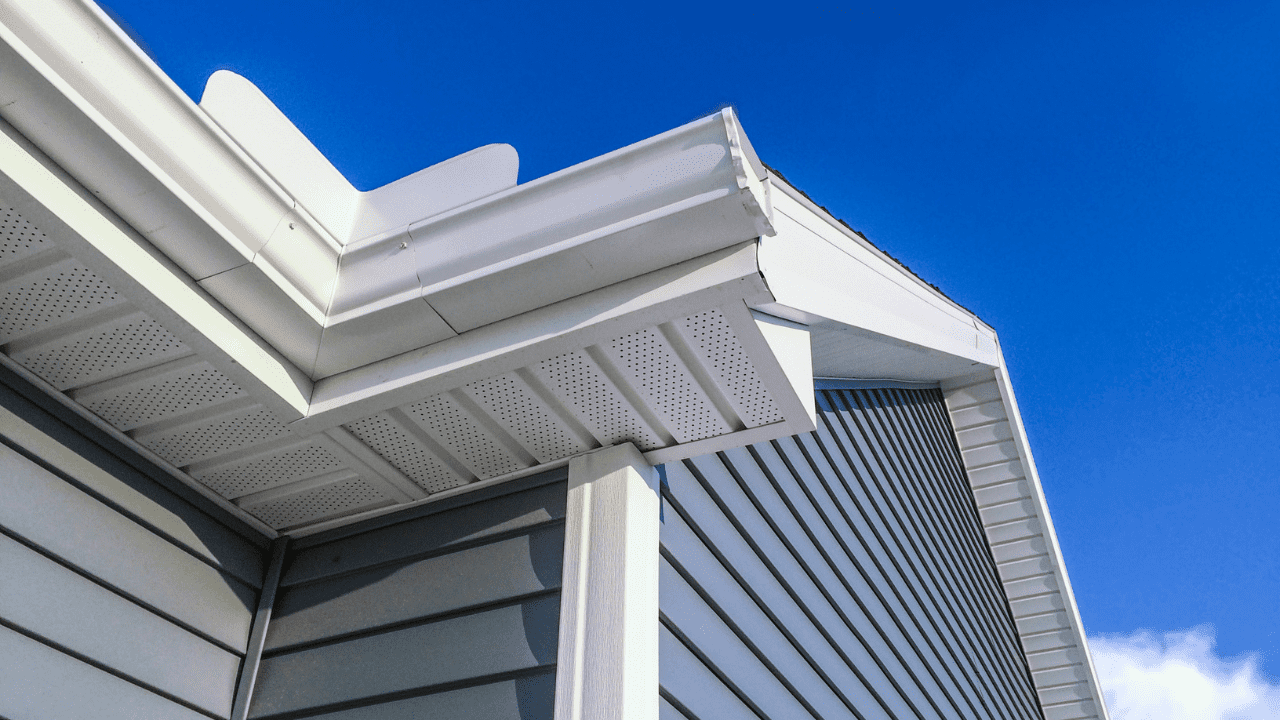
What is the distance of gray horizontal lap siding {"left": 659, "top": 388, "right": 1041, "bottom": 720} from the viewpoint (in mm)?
2658

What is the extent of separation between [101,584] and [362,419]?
2.37 feet

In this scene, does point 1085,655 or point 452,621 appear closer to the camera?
point 452,621

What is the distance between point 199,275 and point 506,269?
672 millimetres

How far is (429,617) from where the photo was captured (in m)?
2.47

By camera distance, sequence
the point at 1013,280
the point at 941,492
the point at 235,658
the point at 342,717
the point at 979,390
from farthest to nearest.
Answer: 1. the point at 1013,280
2. the point at 979,390
3. the point at 941,492
4. the point at 235,658
5. the point at 342,717

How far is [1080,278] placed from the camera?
25.1 metres

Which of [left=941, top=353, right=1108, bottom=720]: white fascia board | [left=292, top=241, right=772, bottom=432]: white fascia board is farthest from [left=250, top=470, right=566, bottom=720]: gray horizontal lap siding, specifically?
[left=941, top=353, right=1108, bottom=720]: white fascia board

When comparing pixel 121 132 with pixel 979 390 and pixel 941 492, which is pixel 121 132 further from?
pixel 979 390

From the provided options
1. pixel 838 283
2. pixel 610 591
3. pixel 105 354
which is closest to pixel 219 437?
pixel 105 354

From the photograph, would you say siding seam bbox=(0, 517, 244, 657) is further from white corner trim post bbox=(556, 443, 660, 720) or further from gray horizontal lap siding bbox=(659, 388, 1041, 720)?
gray horizontal lap siding bbox=(659, 388, 1041, 720)

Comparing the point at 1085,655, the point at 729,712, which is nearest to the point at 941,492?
the point at 1085,655

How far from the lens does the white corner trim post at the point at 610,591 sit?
206 centimetres

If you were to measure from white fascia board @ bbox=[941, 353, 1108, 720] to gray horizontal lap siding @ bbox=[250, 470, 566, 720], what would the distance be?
5468 mm

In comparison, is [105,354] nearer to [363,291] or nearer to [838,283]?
[363,291]
